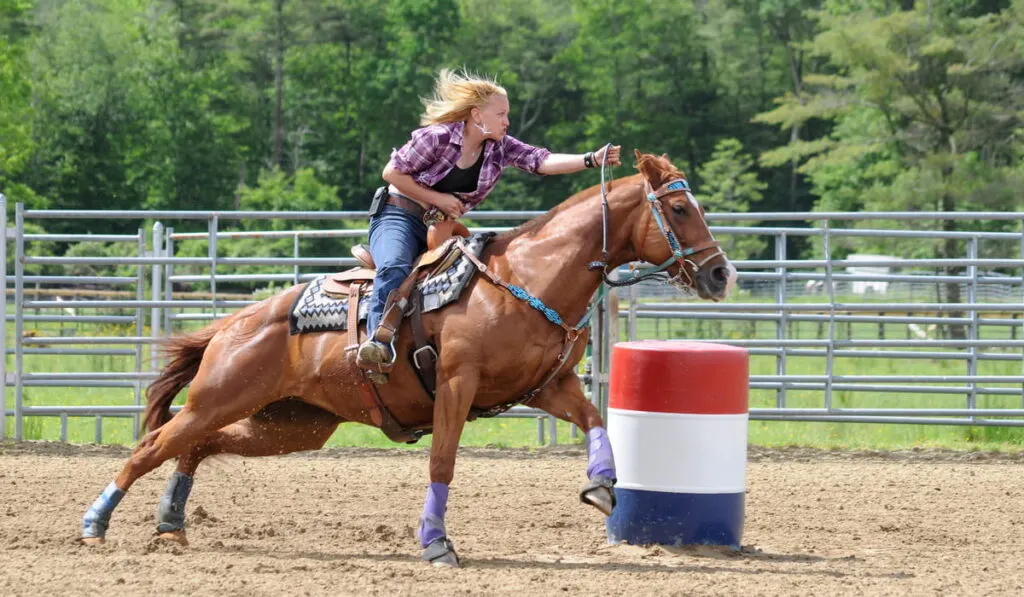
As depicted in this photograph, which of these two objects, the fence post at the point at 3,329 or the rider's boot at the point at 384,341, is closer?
the rider's boot at the point at 384,341

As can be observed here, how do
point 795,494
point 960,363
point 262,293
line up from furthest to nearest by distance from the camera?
1. point 960,363
2. point 262,293
3. point 795,494

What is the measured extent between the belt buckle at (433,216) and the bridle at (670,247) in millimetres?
817

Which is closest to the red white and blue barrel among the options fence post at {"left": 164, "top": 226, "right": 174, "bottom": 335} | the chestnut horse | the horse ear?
the chestnut horse

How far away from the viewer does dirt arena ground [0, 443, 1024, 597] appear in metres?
5.71

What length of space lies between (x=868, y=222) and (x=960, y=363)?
14.5 m

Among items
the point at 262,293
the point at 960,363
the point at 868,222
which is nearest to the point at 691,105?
the point at 868,222

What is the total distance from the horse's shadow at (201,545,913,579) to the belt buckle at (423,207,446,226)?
1626 millimetres

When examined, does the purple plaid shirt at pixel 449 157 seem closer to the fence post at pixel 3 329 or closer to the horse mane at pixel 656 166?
the horse mane at pixel 656 166

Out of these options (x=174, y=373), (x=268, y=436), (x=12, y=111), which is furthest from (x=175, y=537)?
(x=12, y=111)

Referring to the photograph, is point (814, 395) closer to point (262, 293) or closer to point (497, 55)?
point (262, 293)

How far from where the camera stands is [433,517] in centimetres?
625

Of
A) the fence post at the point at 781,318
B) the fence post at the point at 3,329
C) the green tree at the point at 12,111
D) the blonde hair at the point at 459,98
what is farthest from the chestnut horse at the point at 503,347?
the green tree at the point at 12,111

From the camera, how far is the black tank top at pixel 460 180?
6.59 m

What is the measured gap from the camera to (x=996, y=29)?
3125cm
